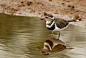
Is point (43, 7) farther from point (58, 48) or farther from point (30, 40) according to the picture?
point (58, 48)

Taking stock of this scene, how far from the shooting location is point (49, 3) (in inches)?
730

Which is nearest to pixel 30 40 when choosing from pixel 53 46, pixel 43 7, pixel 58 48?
pixel 53 46

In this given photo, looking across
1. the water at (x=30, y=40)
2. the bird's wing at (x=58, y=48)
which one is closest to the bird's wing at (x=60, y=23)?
the water at (x=30, y=40)

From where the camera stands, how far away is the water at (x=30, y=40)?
6871 mm

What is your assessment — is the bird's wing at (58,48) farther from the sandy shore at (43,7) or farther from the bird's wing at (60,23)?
the sandy shore at (43,7)

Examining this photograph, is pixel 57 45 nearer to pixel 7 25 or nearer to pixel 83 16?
pixel 7 25

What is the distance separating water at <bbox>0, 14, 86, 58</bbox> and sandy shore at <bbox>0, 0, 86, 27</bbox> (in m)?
4.81

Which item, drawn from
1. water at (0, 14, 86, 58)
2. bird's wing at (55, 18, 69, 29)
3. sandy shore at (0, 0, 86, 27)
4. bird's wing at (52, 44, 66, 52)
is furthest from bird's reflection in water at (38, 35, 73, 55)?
sandy shore at (0, 0, 86, 27)

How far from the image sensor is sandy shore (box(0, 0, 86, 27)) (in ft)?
54.2

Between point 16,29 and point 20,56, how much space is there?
4.19 metres

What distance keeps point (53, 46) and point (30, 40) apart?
3.76ft

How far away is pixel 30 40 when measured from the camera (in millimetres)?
8602

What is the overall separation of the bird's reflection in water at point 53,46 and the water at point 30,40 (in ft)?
0.57

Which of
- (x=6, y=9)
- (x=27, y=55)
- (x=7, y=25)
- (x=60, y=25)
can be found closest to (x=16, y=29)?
(x=7, y=25)
